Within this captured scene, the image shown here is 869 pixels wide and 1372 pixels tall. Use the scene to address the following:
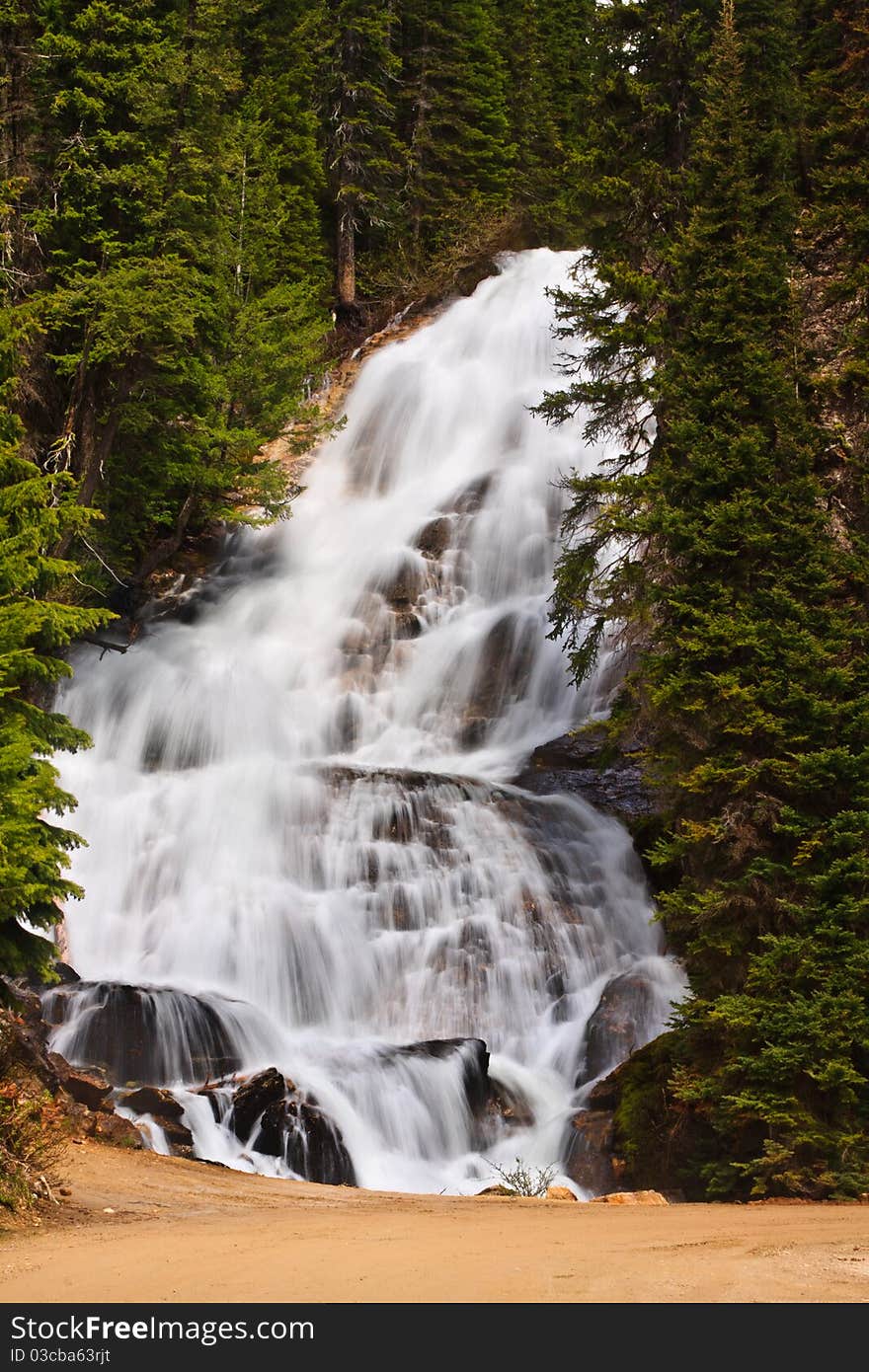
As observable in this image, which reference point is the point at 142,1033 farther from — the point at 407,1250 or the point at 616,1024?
the point at 407,1250

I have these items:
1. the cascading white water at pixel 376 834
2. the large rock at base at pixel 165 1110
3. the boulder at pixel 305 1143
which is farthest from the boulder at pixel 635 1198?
the large rock at base at pixel 165 1110

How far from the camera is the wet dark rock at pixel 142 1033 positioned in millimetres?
12164

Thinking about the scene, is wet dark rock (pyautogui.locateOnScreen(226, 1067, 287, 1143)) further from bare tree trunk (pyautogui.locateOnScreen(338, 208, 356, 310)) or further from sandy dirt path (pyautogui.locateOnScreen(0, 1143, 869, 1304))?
bare tree trunk (pyautogui.locateOnScreen(338, 208, 356, 310))

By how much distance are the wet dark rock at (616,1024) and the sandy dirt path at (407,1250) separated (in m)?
4.42

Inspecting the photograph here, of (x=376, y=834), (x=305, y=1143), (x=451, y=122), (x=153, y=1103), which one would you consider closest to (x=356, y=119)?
(x=451, y=122)

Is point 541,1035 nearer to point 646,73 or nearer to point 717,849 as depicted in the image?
point 717,849

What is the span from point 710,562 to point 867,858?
10.8 ft

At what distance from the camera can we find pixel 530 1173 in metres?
11.6

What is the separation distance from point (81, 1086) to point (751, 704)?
6.91 metres

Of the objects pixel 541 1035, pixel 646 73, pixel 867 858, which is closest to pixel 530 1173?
pixel 541 1035

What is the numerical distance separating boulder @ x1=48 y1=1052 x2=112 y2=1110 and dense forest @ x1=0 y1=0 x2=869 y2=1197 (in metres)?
2.56

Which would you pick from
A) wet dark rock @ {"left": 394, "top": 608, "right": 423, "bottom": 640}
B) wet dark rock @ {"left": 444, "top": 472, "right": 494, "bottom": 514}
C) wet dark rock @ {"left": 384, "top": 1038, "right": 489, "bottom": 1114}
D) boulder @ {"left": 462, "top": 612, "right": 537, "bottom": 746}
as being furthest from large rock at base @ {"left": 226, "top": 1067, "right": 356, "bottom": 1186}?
wet dark rock @ {"left": 444, "top": 472, "right": 494, "bottom": 514}

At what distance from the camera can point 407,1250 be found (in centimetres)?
606

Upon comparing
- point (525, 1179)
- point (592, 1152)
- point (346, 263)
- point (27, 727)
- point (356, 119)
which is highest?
point (356, 119)
